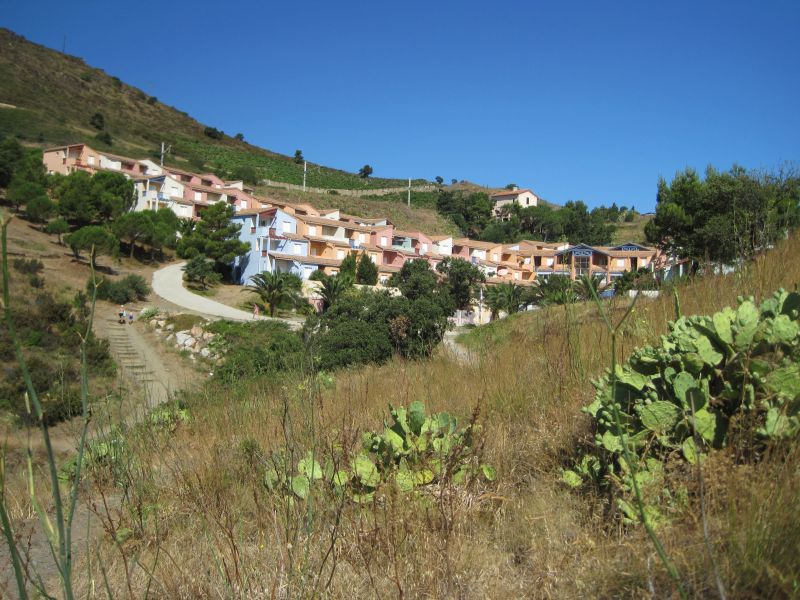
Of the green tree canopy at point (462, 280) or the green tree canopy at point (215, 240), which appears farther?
the green tree canopy at point (215, 240)

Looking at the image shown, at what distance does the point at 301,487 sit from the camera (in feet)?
7.05

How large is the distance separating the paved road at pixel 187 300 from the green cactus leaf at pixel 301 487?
2427 centimetres

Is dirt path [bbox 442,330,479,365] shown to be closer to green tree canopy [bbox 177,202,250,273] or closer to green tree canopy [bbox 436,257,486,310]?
green tree canopy [bbox 436,257,486,310]

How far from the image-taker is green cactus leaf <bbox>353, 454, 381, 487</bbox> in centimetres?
218

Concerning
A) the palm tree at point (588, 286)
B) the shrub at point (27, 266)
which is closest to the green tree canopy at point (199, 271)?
the shrub at point (27, 266)

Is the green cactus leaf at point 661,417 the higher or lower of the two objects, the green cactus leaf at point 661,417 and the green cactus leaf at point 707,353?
the lower

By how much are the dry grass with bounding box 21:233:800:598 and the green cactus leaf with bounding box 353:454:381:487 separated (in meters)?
0.10

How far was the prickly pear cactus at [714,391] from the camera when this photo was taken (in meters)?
1.68

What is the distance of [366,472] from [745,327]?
1.47 metres

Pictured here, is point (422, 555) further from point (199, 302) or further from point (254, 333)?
point (199, 302)

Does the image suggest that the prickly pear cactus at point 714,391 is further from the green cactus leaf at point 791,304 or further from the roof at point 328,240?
the roof at point 328,240

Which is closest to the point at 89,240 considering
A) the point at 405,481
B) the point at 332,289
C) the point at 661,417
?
the point at 332,289

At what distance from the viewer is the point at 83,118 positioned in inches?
2840

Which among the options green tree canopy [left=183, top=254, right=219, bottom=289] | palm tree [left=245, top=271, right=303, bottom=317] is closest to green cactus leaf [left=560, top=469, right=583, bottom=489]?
palm tree [left=245, top=271, right=303, bottom=317]
